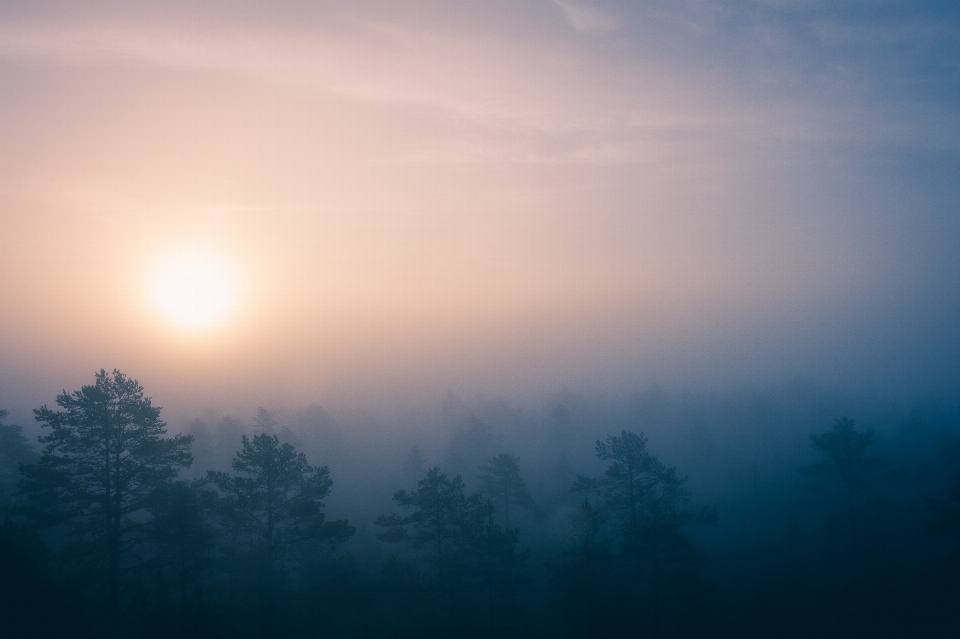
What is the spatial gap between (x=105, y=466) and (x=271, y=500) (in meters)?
6.30

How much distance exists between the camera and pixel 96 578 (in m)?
17.4

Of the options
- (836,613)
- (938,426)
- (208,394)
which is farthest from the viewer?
(208,394)

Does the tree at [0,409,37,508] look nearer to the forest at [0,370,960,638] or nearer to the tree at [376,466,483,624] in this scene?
the forest at [0,370,960,638]

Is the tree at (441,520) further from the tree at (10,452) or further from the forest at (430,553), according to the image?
the tree at (10,452)

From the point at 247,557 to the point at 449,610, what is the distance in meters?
9.53

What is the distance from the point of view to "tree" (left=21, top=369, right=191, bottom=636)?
1739cm

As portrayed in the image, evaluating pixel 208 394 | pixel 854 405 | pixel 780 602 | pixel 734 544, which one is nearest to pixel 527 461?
pixel 734 544

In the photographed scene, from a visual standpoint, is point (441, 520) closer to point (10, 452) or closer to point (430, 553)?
point (430, 553)

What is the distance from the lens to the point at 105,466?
18.0 m

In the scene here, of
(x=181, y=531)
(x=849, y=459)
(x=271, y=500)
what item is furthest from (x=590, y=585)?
(x=849, y=459)

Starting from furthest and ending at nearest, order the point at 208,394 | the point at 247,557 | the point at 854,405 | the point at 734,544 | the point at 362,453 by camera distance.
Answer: the point at 208,394, the point at 854,405, the point at 362,453, the point at 734,544, the point at 247,557

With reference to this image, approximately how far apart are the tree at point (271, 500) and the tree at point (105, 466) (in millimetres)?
2398

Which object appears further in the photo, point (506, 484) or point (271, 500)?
point (506, 484)

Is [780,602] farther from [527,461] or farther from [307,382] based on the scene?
[307,382]
